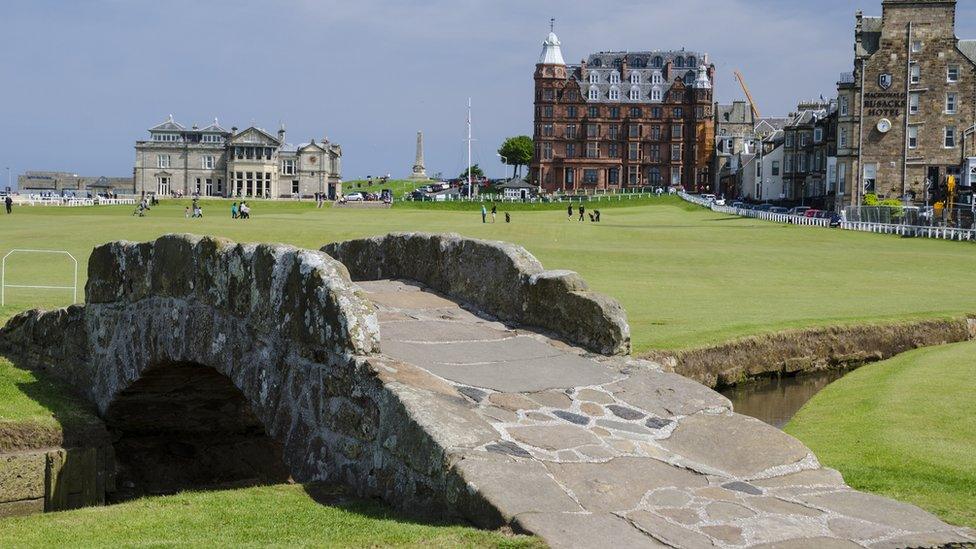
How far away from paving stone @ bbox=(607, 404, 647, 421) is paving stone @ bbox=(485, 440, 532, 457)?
4.63 ft

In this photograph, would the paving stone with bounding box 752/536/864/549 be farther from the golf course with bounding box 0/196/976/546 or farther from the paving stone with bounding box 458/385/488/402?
the paving stone with bounding box 458/385/488/402

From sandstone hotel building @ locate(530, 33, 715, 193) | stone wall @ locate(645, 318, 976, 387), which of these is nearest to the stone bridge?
stone wall @ locate(645, 318, 976, 387)

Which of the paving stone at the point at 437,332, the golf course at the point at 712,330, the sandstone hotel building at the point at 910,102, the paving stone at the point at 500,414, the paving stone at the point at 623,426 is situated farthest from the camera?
the sandstone hotel building at the point at 910,102

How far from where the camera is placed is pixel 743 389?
63.9 feet

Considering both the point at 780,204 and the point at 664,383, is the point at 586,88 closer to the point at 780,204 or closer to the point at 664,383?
the point at 780,204

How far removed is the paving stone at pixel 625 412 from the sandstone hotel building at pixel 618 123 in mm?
154748

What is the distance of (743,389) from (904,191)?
7390 centimetres

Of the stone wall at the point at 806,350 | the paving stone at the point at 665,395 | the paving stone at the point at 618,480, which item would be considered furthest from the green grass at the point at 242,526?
the stone wall at the point at 806,350

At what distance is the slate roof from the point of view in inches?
6467

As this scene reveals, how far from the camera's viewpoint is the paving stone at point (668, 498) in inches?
288

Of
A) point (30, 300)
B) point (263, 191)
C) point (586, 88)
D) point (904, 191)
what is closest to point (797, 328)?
point (30, 300)

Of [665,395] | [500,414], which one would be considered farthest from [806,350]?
[500,414]

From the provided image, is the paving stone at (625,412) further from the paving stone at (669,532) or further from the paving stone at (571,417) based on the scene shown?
the paving stone at (669,532)

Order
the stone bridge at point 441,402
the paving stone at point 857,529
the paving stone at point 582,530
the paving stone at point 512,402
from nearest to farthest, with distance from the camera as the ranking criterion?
the paving stone at point 582,530, the paving stone at point 857,529, the stone bridge at point 441,402, the paving stone at point 512,402
